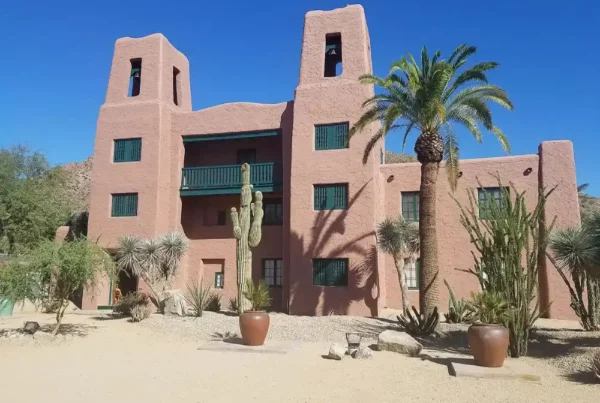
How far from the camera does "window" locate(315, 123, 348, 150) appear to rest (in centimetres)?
2092

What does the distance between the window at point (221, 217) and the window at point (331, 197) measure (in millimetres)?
5545

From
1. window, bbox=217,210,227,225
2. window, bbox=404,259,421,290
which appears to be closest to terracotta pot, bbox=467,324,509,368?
window, bbox=404,259,421,290

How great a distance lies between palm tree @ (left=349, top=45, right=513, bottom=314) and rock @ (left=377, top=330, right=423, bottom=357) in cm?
275

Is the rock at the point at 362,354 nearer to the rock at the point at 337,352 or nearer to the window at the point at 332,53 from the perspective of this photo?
the rock at the point at 337,352

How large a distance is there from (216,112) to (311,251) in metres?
8.61

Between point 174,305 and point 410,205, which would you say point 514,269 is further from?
point 174,305

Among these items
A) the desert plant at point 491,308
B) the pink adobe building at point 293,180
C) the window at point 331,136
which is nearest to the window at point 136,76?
the pink adobe building at point 293,180

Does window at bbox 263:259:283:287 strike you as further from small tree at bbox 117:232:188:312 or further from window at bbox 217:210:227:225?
small tree at bbox 117:232:188:312

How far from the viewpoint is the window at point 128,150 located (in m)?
23.6

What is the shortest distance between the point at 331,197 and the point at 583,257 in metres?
9.81

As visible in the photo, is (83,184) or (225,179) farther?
(83,184)

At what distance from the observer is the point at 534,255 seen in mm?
11727

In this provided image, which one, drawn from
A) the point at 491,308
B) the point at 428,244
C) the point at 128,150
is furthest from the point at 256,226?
the point at 128,150

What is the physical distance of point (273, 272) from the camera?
22938 mm
